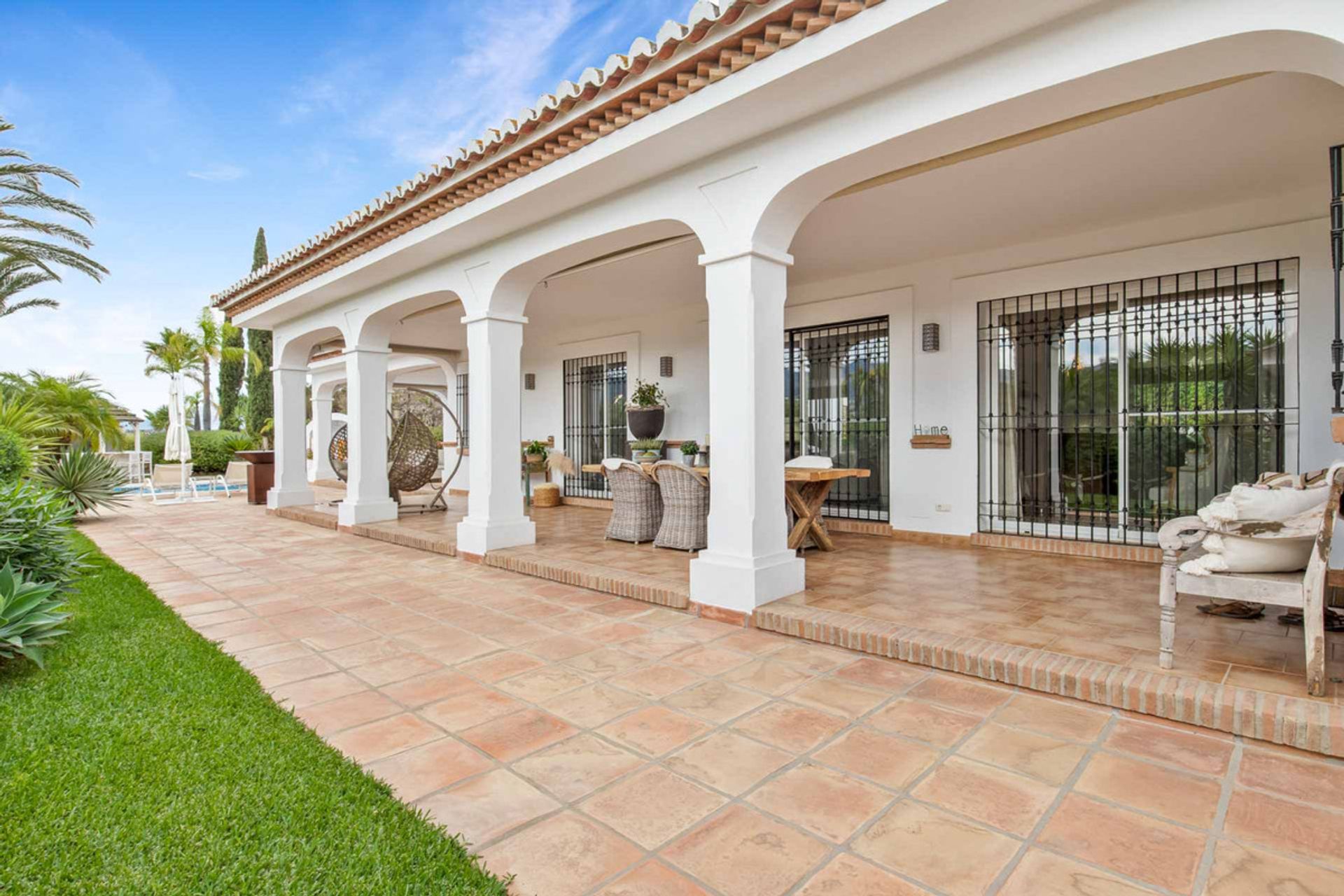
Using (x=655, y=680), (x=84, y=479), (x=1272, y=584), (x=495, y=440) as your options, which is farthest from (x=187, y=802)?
(x=84, y=479)

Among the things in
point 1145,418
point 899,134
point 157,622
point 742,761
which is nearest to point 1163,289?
point 1145,418

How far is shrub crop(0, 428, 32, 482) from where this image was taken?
20.2 ft

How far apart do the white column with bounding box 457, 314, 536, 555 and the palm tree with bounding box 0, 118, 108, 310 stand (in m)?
8.28

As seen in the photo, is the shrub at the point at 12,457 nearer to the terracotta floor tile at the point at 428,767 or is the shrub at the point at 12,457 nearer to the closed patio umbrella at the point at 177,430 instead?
the closed patio umbrella at the point at 177,430

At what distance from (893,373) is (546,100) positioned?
388 centimetres

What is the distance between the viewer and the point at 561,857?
172 cm

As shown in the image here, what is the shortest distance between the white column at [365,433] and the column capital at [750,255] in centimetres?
490

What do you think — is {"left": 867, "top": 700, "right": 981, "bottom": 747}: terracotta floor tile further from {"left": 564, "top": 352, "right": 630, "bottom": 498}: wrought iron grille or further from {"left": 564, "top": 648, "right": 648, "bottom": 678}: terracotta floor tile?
{"left": 564, "top": 352, "right": 630, "bottom": 498}: wrought iron grille

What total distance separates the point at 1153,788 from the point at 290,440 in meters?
10.1

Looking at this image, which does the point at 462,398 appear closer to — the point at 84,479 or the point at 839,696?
the point at 84,479

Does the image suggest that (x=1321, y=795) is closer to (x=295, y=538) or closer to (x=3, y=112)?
(x=295, y=538)

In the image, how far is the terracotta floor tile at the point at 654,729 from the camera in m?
2.35

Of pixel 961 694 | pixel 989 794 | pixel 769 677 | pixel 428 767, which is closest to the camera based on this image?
pixel 989 794

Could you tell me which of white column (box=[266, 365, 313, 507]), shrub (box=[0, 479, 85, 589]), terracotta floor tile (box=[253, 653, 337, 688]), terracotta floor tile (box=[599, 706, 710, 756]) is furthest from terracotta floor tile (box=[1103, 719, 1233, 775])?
white column (box=[266, 365, 313, 507])
